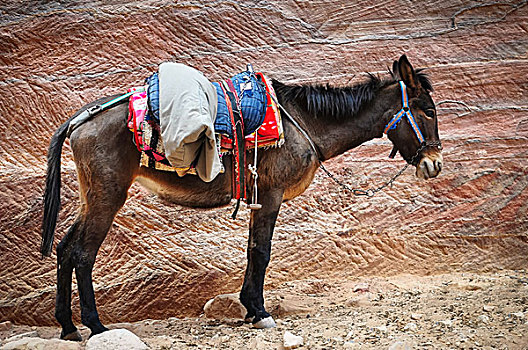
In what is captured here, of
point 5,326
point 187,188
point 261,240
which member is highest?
point 187,188

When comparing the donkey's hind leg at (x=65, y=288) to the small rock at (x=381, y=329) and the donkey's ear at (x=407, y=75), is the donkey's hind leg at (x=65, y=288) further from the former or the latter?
the donkey's ear at (x=407, y=75)

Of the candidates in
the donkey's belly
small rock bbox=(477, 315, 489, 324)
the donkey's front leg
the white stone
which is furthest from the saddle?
small rock bbox=(477, 315, 489, 324)

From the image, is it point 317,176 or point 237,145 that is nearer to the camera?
point 237,145

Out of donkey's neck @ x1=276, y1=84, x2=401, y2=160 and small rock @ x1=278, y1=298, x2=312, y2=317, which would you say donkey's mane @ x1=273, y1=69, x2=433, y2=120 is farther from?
small rock @ x1=278, y1=298, x2=312, y2=317

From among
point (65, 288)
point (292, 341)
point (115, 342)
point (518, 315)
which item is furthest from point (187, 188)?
point (518, 315)

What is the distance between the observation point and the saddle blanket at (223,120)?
390cm

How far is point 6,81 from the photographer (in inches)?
246

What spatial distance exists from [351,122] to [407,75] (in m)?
0.65

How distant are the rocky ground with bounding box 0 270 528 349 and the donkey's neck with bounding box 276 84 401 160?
4.79ft

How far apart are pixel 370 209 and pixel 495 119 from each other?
1837mm

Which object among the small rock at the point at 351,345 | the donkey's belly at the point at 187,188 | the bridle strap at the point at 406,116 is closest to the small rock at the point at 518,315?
the small rock at the point at 351,345

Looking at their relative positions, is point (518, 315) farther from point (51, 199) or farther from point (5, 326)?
point (5, 326)

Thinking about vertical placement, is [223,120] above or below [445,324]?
above

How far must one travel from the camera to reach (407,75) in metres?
4.71
